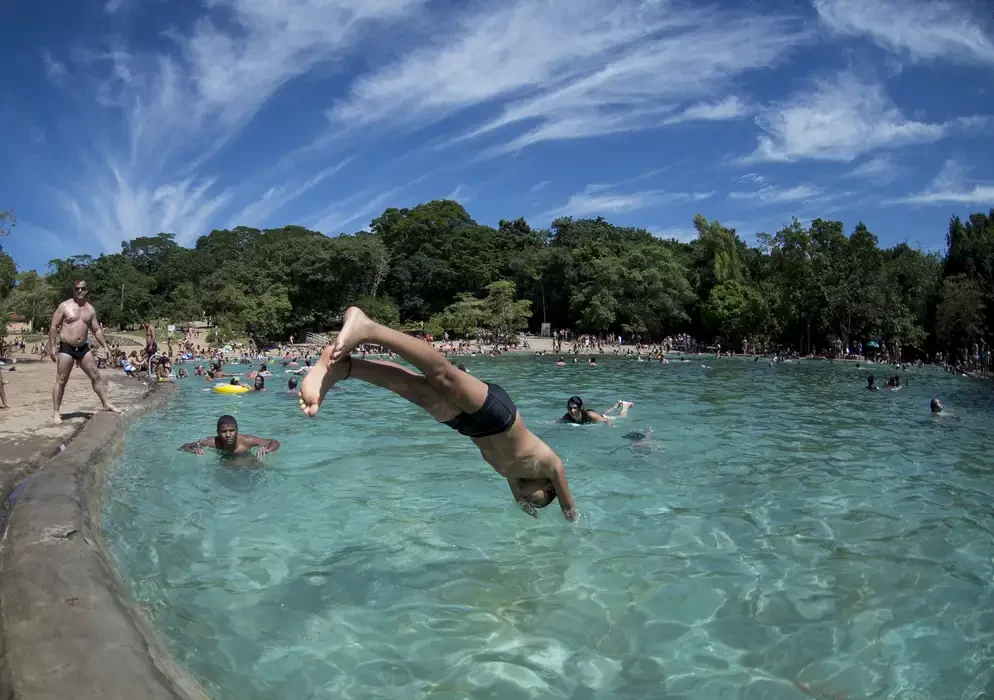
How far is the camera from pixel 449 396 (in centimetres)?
392

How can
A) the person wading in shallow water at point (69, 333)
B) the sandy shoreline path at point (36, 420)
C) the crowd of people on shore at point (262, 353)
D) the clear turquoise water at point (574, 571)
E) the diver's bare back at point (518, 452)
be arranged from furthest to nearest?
the crowd of people on shore at point (262, 353) → the person wading in shallow water at point (69, 333) → the sandy shoreline path at point (36, 420) → the diver's bare back at point (518, 452) → the clear turquoise water at point (574, 571)

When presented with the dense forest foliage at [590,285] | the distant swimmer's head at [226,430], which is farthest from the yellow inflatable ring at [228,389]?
the dense forest foliage at [590,285]

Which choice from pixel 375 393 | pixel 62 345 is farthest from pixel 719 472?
pixel 375 393

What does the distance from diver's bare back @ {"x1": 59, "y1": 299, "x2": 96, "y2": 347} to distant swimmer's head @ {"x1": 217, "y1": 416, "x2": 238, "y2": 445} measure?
8.60 feet

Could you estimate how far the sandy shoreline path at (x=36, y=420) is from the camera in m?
6.03

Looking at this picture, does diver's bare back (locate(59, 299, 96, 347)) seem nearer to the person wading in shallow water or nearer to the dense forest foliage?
the person wading in shallow water

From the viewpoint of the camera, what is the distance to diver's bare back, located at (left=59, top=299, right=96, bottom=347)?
28.1 ft

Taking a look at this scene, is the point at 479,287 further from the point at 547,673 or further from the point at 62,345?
the point at 547,673

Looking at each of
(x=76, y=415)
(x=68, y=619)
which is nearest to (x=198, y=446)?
(x=76, y=415)

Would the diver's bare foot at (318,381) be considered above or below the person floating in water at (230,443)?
above

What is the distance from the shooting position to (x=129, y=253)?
89.6 meters

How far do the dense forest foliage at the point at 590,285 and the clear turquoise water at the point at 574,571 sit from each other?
2693 centimetres

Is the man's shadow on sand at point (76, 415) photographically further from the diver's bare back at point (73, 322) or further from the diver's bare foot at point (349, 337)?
the diver's bare foot at point (349, 337)

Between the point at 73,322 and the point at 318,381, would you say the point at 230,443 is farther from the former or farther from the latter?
the point at 318,381
